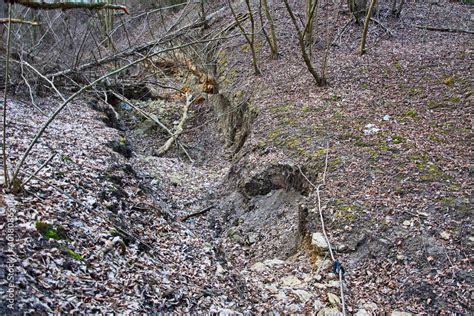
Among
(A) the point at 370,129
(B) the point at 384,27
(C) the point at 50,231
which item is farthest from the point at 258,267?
(B) the point at 384,27

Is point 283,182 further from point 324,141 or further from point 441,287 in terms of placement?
point 441,287

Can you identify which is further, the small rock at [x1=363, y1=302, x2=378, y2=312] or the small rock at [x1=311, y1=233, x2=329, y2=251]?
the small rock at [x1=311, y1=233, x2=329, y2=251]

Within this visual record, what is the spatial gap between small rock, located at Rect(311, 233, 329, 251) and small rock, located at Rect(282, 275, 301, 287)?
1.64 feet

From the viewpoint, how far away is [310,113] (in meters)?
7.07

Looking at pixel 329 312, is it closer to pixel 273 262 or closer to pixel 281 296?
pixel 281 296

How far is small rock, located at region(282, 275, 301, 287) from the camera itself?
3921 millimetres

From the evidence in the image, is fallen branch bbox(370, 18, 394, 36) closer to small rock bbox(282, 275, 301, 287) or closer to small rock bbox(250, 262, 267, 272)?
small rock bbox(250, 262, 267, 272)

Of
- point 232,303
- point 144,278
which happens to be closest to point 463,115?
point 232,303

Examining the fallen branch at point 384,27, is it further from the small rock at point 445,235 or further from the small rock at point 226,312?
the small rock at point 226,312

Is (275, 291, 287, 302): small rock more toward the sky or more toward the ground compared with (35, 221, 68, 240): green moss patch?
more toward the ground

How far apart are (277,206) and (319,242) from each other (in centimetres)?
151

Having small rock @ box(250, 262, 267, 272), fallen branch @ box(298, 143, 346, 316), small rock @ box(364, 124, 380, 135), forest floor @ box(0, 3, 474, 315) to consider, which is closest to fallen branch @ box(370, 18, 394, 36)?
forest floor @ box(0, 3, 474, 315)

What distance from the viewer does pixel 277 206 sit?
18.9 feet

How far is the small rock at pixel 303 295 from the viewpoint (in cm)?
364
